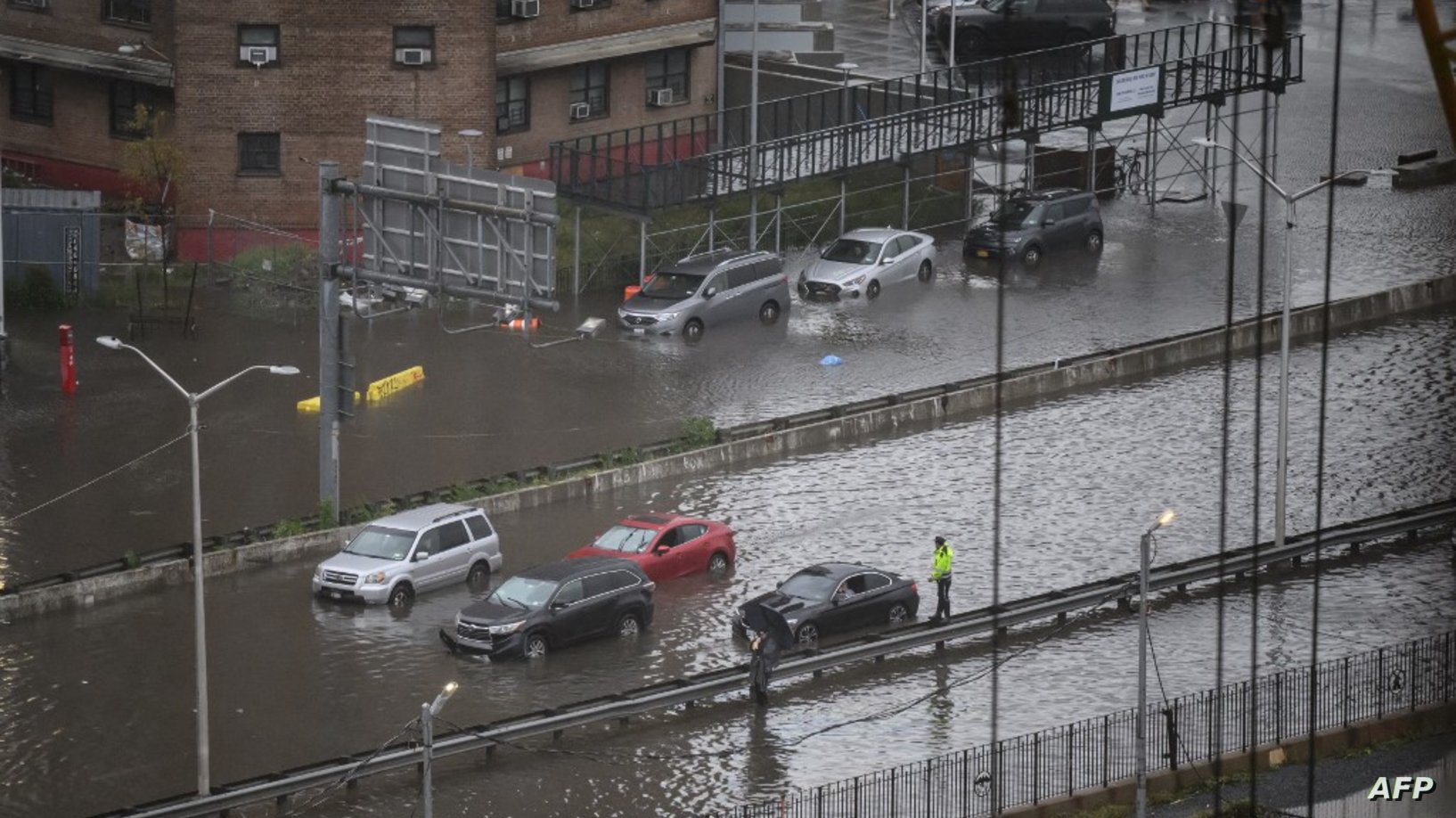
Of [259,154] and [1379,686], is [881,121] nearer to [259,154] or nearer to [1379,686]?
[259,154]

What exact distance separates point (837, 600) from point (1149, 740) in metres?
5.20

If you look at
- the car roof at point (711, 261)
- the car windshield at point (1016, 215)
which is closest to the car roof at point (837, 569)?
the car roof at point (711, 261)

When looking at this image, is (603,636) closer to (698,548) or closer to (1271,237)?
(698,548)

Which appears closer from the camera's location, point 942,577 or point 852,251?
point 942,577

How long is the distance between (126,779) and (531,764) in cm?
452

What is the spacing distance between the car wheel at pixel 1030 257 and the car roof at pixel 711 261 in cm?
608

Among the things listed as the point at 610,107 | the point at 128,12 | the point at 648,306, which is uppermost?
the point at 128,12

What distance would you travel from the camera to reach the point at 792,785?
30.8 metres

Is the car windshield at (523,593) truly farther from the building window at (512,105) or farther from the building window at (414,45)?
the building window at (512,105)

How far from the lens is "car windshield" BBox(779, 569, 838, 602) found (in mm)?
35562

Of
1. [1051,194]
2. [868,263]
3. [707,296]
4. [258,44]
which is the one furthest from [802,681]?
[258,44]

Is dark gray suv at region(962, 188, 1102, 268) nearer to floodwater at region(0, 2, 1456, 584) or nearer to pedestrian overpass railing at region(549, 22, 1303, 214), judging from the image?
floodwater at region(0, 2, 1456, 584)

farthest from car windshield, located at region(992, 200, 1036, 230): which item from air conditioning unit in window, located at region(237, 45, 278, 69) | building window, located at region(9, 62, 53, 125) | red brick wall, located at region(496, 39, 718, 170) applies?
building window, located at region(9, 62, 53, 125)

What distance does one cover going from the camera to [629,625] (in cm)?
3559
